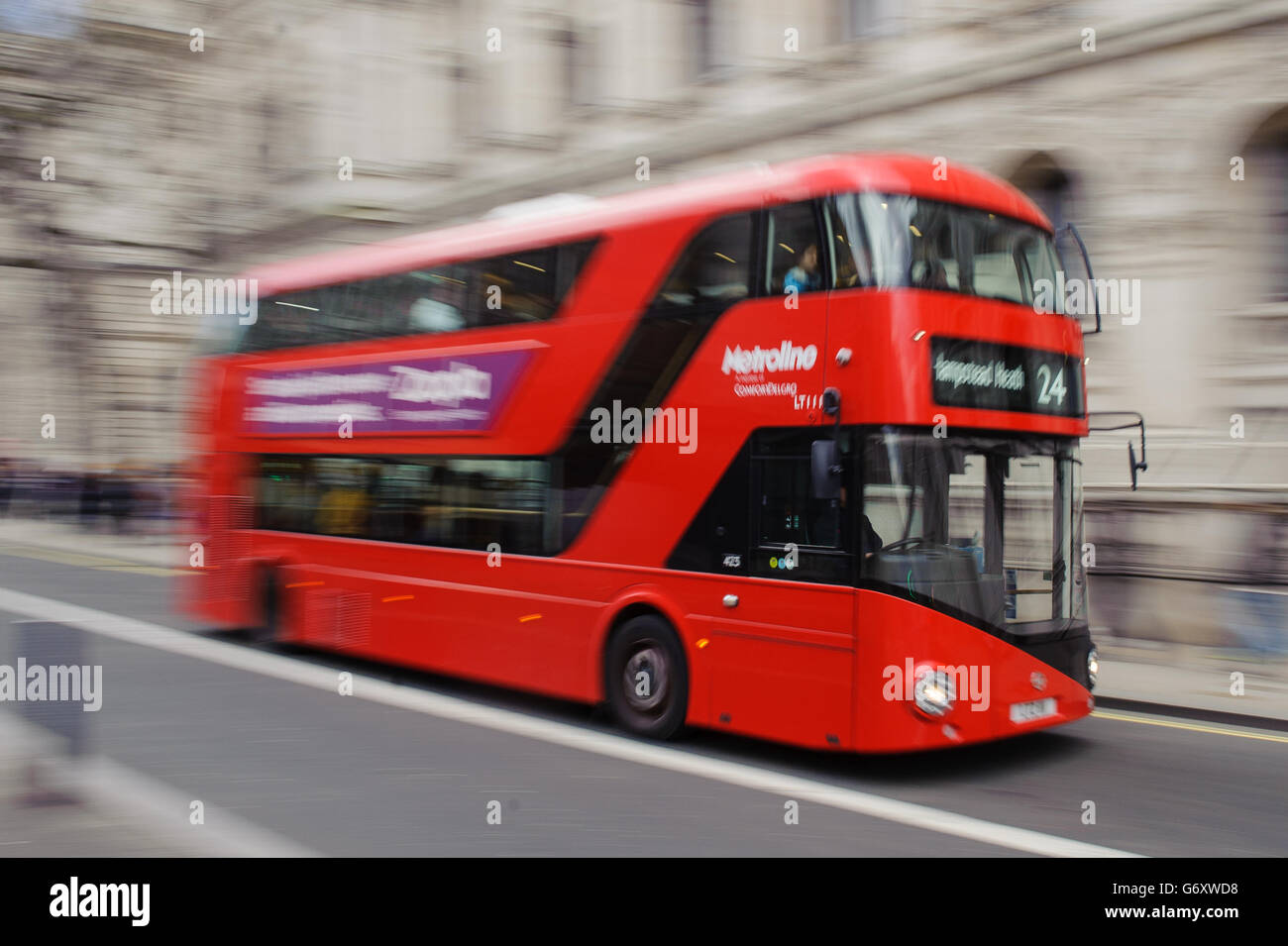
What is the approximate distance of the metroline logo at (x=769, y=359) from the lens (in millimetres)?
7309

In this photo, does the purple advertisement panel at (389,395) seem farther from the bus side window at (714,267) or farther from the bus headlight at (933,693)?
the bus headlight at (933,693)

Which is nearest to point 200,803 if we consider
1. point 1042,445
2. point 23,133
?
point 1042,445

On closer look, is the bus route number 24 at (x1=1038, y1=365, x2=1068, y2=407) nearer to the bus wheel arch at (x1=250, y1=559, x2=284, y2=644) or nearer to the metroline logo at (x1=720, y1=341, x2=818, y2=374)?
the metroline logo at (x1=720, y1=341, x2=818, y2=374)

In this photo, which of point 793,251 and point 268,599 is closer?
point 793,251

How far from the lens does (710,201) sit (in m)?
8.09

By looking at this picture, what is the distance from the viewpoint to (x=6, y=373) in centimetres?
4516

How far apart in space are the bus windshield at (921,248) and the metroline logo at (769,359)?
46cm

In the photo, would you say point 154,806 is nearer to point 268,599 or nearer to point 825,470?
point 825,470

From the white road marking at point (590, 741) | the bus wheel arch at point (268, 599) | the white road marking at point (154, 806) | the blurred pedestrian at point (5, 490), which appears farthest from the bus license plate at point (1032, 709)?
the blurred pedestrian at point (5, 490)

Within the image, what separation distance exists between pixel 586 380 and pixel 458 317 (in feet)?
5.34

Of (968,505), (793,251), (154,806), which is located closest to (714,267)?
(793,251)

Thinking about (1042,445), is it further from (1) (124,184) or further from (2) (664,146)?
(1) (124,184)

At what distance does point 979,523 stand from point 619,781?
249cm

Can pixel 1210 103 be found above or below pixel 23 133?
below
